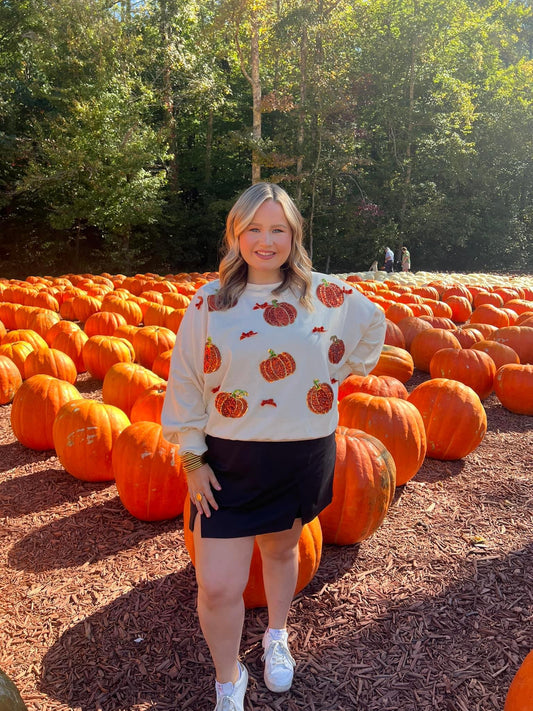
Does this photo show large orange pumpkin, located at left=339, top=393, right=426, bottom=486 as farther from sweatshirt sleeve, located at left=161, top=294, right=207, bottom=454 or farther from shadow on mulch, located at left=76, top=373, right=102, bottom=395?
shadow on mulch, located at left=76, top=373, right=102, bottom=395

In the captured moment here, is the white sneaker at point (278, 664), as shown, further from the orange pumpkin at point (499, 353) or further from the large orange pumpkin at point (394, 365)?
the orange pumpkin at point (499, 353)

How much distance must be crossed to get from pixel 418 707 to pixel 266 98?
65.5 feet

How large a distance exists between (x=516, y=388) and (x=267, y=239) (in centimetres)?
440

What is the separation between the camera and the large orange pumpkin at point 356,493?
3.01 metres

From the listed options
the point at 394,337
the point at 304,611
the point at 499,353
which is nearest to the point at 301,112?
the point at 394,337

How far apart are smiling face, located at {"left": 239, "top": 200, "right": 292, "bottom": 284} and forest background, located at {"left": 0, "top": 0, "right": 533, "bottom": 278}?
16889 mm

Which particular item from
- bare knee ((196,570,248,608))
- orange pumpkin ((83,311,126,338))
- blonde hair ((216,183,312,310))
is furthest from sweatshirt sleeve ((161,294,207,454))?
orange pumpkin ((83,311,126,338))

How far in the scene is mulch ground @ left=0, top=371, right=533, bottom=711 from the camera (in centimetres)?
219

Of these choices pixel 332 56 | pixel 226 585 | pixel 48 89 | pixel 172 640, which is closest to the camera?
pixel 226 585

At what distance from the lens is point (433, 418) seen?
14.3 ft

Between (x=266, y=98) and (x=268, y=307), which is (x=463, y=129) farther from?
(x=268, y=307)

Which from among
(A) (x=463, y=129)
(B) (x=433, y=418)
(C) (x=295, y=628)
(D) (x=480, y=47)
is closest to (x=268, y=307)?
(C) (x=295, y=628)

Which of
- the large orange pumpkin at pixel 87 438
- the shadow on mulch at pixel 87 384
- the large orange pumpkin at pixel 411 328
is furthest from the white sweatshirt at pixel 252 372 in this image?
the large orange pumpkin at pixel 411 328

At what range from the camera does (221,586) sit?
71.7 inches
